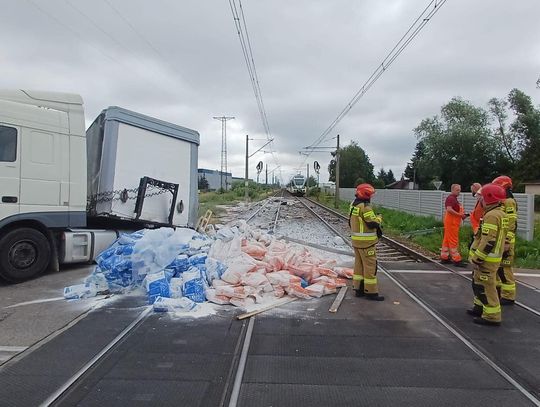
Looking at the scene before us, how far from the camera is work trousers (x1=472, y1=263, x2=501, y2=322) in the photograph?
6059 millimetres

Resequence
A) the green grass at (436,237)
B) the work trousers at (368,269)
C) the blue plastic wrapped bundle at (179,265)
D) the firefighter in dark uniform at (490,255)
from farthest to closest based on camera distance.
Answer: the green grass at (436,237)
the blue plastic wrapped bundle at (179,265)
the work trousers at (368,269)
the firefighter in dark uniform at (490,255)

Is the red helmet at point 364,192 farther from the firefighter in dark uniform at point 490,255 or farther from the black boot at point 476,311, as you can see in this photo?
the black boot at point 476,311

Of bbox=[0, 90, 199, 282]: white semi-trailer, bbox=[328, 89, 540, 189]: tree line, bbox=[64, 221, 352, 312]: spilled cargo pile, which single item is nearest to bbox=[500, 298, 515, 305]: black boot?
bbox=[64, 221, 352, 312]: spilled cargo pile

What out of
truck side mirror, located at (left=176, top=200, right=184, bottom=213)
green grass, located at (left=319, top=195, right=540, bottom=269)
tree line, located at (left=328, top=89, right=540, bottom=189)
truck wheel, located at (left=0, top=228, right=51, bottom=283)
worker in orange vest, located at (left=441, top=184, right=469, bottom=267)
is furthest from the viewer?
tree line, located at (left=328, top=89, right=540, bottom=189)

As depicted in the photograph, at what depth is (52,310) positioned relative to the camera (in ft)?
21.3

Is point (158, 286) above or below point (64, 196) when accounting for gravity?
below

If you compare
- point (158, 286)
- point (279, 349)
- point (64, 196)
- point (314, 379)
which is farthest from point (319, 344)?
point (64, 196)

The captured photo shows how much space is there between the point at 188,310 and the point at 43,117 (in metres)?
4.60

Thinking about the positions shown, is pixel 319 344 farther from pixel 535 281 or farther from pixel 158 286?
pixel 535 281

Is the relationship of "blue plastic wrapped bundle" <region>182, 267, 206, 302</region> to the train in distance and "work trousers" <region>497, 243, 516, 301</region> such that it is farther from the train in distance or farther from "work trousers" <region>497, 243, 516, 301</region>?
the train in distance

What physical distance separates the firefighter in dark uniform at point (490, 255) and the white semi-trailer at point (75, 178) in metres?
6.64

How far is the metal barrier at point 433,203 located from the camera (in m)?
14.0

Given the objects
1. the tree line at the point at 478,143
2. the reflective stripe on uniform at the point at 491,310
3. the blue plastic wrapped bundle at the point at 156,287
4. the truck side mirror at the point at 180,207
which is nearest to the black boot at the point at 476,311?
the reflective stripe on uniform at the point at 491,310

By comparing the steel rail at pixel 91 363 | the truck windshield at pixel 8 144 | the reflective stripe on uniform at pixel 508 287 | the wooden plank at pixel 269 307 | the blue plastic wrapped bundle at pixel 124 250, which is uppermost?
the truck windshield at pixel 8 144
